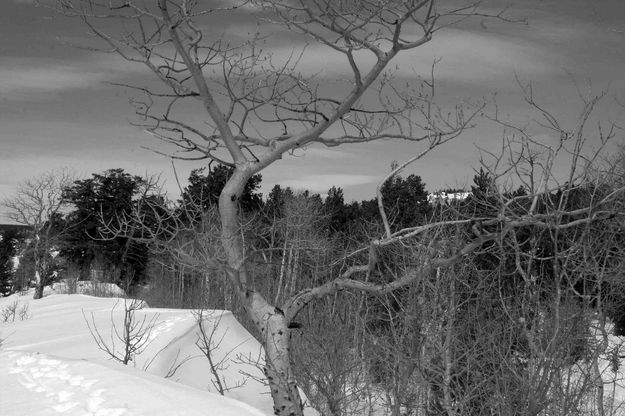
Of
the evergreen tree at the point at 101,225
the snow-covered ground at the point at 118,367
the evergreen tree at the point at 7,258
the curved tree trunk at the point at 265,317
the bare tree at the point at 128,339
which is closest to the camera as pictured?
the snow-covered ground at the point at 118,367

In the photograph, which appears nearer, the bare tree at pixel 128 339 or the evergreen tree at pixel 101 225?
the bare tree at pixel 128 339

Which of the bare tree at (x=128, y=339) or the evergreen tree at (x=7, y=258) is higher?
the evergreen tree at (x=7, y=258)

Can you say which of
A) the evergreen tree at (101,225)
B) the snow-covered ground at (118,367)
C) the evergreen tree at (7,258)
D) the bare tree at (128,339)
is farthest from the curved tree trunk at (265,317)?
the evergreen tree at (7,258)

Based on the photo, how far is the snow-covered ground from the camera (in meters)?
5.44

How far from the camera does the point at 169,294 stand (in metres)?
36.6

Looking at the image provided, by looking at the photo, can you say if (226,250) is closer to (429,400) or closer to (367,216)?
(429,400)

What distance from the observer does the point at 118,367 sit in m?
6.45

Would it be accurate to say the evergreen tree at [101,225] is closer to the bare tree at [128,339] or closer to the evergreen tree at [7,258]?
the evergreen tree at [7,258]

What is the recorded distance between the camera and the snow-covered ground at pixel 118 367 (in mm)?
5441

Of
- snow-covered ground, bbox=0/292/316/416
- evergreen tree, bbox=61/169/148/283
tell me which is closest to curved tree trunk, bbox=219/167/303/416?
snow-covered ground, bbox=0/292/316/416

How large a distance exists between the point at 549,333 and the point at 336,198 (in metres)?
26.6

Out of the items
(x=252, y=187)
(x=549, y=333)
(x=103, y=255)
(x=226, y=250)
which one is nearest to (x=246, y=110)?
(x=226, y=250)

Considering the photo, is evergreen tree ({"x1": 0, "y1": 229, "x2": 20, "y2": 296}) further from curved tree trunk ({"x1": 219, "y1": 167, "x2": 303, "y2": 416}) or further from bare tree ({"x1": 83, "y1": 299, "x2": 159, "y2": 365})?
curved tree trunk ({"x1": 219, "y1": 167, "x2": 303, "y2": 416})

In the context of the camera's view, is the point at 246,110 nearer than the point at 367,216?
Yes
